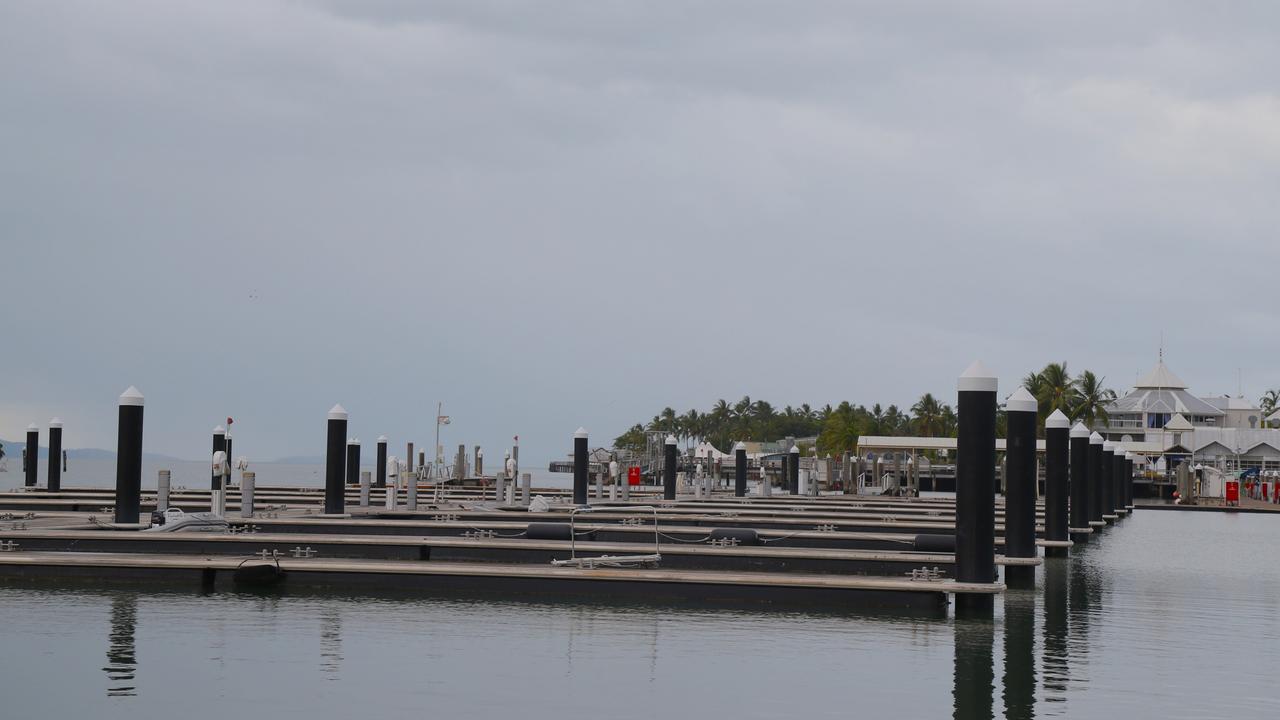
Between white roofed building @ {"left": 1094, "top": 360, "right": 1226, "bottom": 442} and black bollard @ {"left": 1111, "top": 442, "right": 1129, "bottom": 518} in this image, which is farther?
white roofed building @ {"left": 1094, "top": 360, "right": 1226, "bottom": 442}

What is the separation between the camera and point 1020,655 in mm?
17000

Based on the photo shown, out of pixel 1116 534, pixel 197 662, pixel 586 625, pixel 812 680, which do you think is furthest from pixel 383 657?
pixel 1116 534

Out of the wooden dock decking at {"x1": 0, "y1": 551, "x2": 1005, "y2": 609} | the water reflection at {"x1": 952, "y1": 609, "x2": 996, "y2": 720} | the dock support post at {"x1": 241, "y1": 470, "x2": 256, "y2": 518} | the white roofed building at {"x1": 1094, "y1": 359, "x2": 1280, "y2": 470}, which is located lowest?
the water reflection at {"x1": 952, "y1": 609, "x2": 996, "y2": 720}

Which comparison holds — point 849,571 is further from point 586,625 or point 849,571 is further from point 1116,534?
point 1116,534

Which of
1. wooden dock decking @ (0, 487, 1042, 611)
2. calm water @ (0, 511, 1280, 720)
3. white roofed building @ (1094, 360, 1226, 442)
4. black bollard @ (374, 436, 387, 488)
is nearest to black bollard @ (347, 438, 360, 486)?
black bollard @ (374, 436, 387, 488)

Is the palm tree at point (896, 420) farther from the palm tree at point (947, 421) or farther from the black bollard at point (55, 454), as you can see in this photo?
the black bollard at point (55, 454)

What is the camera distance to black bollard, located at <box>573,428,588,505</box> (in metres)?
39.9

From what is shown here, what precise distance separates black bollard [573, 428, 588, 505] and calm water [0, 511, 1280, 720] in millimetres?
19169

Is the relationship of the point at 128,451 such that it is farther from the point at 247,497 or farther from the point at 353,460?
the point at 353,460

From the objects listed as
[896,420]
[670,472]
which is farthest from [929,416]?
[670,472]

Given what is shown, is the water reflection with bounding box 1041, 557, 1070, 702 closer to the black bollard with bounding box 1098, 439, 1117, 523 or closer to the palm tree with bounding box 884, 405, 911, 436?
Answer: the black bollard with bounding box 1098, 439, 1117, 523

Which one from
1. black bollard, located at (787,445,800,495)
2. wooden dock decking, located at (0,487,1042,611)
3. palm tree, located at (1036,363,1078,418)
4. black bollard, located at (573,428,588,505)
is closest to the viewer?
wooden dock decking, located at (0,487,1042,611)

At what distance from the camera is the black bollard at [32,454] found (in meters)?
49.2

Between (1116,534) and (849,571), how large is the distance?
2026 cm
